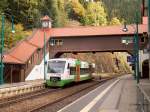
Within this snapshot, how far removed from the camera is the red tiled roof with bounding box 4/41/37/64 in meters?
61.5

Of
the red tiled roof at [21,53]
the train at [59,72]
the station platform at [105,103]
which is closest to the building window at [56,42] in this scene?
the red tiled roof at [21,53]

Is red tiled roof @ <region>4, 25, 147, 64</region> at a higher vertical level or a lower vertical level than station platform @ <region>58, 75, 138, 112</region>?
higher

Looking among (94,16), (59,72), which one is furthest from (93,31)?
(94,16)

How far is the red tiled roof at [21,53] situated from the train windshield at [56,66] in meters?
13.7

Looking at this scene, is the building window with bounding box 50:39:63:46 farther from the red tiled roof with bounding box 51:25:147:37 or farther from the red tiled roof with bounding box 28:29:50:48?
the red tiled roof with bounding box 28:29:50:48

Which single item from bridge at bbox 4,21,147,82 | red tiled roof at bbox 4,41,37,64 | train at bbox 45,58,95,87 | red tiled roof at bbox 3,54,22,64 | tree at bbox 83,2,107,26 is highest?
tree at bbox 83,2,107,26

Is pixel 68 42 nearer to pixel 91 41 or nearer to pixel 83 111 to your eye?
pixel 91 41

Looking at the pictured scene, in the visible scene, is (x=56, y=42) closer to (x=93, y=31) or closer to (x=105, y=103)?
(x=93, y=31)

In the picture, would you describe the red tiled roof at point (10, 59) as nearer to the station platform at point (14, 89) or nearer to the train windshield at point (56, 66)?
the station platform at point (14, 89)

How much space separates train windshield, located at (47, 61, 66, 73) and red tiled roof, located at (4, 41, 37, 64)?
44.9 feet

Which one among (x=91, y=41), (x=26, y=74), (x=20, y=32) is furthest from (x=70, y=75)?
Answer: (x=20, y=32)

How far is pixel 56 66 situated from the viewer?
44906mm

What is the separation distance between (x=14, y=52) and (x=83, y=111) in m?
46.3

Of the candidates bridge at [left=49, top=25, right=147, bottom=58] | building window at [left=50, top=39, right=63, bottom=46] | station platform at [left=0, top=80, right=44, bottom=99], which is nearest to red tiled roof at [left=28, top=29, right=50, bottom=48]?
building window at [left=50, top=39, right=63, bottom=46]
